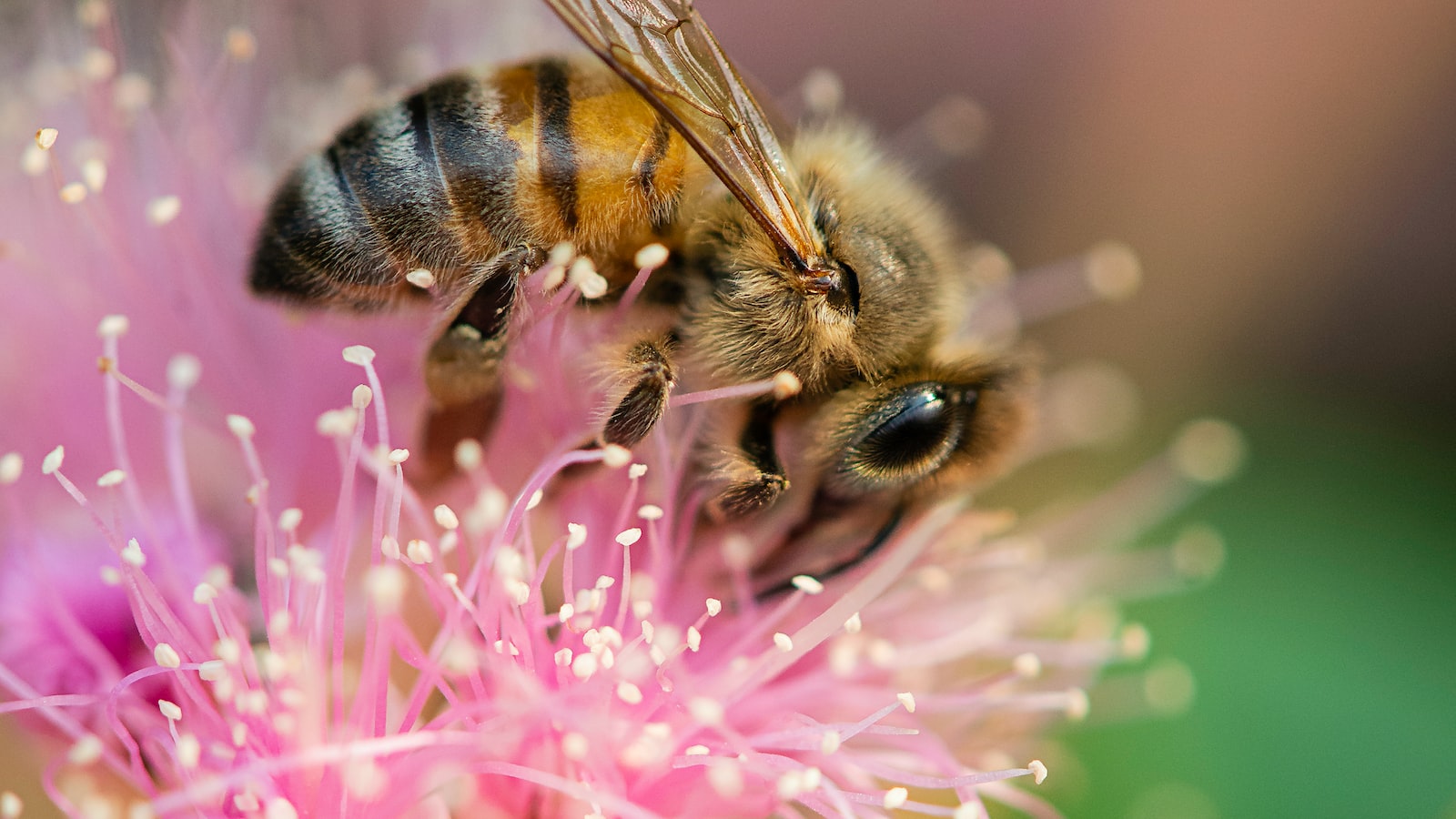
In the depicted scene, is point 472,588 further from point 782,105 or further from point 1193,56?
point 1193,56

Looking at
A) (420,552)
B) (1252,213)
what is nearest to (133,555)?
(420,552)

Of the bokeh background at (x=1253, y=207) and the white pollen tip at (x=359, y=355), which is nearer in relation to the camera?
the white pollen tip at (x=359, y=355)

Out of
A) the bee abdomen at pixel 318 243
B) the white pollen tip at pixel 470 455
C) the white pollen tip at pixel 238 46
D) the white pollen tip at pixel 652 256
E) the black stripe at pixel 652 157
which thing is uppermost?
the black stripe at pixel 652 157

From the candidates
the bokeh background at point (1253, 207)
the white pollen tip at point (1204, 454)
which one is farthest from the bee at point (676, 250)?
the bokeh background at point (1253, 207)

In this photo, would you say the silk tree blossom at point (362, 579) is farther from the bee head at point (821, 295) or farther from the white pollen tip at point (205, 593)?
the bee head at point (821, 295)

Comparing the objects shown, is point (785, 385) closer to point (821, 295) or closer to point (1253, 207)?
point (821, 295)

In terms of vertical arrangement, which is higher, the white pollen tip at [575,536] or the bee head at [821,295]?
the bee head at [821,295]

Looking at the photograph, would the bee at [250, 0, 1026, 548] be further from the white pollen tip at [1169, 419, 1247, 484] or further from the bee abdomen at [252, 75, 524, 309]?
the white pollen tip at [1169, 419, 1247, 484]

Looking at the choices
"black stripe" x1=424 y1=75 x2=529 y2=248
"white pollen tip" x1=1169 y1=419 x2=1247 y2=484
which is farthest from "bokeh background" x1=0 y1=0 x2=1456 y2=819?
"black stripe" x1=424 y1=75 x2=529 y2=248
